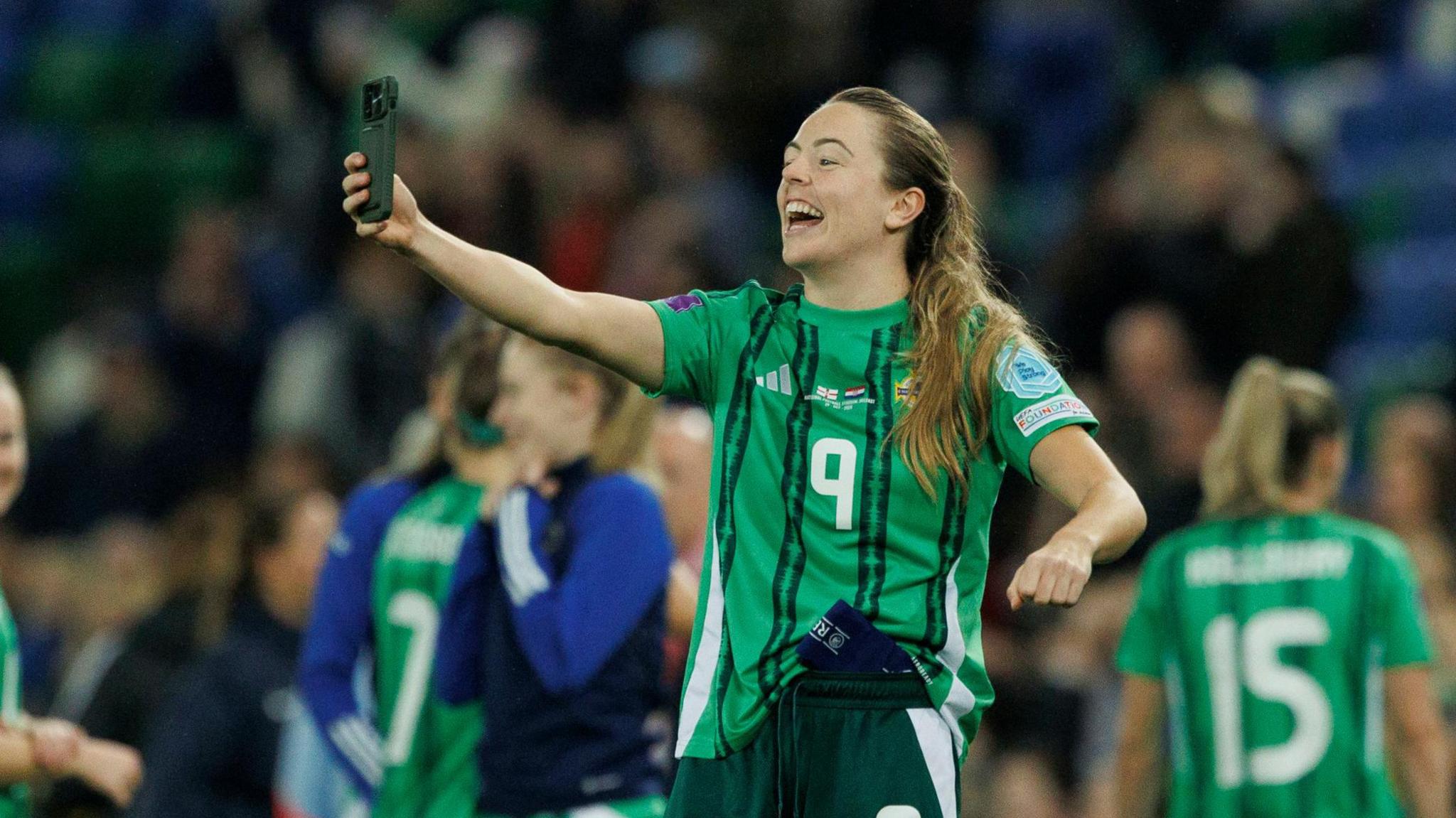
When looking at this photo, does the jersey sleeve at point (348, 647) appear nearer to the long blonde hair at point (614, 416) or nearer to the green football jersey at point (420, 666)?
the green football jersey at point (420, 666)

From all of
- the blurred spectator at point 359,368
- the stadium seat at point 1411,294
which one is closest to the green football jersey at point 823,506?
the stadium seat at point 1411,294

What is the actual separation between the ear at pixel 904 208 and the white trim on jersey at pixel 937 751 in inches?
35.8

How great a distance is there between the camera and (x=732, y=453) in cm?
410

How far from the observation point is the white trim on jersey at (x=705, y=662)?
4.03 meters

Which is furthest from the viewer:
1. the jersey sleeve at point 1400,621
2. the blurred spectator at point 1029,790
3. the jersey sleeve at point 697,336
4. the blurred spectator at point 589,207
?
the blurred spectator at point 589,207

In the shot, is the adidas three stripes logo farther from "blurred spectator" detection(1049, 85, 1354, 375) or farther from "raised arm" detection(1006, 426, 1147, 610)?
"blurred spectator" detection(1049, 85, 1354, 375)

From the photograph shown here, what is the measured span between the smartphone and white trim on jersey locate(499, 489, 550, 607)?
1.58 m

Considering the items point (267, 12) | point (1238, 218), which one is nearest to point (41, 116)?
point (267, 12)

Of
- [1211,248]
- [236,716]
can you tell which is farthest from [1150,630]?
[1211,248]

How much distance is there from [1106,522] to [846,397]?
573 millimetres

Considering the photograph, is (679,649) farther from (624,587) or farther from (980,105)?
(980,105)

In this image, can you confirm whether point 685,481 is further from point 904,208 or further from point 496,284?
point 496,284

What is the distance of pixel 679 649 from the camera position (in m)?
6.46

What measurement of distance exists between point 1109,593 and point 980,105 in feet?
12.3
